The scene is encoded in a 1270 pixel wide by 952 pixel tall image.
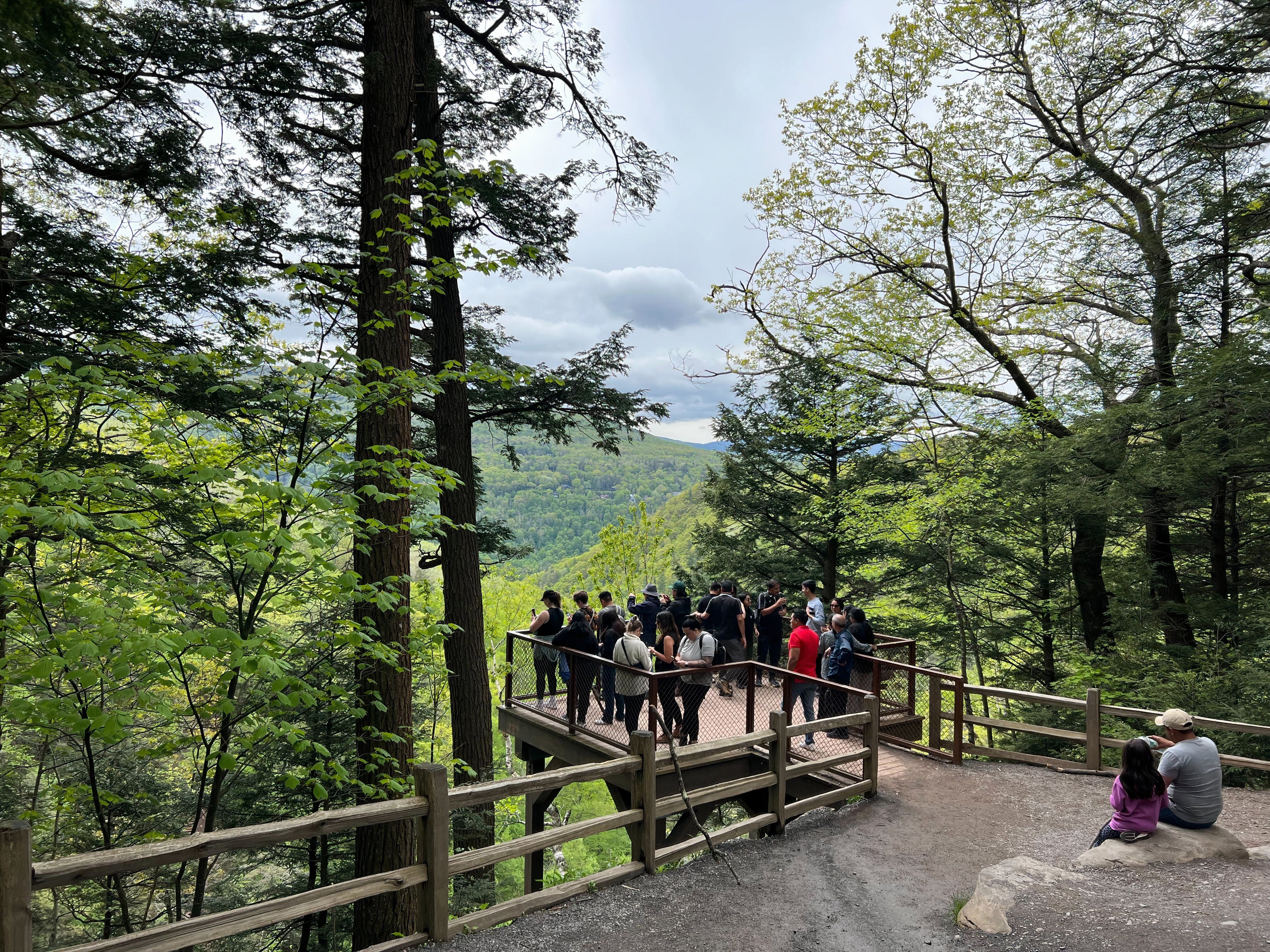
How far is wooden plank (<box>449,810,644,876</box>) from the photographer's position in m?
4.33

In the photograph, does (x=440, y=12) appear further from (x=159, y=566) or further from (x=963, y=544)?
(x=963, y=544)

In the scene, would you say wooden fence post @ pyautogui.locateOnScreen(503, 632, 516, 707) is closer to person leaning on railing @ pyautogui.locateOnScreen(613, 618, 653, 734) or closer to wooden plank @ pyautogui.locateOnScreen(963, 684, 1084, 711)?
person leaning on railing @ pyautogui.locateOnScreen(613, 618, 653, 734)

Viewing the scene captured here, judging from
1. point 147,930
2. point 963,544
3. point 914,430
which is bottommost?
point 147,930

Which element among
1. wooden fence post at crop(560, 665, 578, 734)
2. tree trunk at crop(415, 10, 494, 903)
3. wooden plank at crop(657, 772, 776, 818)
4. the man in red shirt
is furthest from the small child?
tree trunk at crop(415, 10, 494, 903)

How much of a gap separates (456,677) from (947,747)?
7490 millimetres

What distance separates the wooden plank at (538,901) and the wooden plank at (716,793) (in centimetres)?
50

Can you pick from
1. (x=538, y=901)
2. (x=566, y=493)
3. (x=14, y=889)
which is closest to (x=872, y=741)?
(x=538, y=901)

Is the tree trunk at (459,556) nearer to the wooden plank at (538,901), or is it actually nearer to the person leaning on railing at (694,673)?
the person leaning on railing at (694,673)

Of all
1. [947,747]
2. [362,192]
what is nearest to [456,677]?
[362,192]

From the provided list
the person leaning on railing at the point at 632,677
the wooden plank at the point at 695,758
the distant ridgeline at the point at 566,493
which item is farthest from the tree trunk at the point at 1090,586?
the distant ridgeline at the point at 566,493

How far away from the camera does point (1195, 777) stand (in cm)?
556

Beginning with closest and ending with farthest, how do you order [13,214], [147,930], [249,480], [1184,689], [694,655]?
[147,930] < [249,480] < [13,214] < [694,655] < [1184,689]

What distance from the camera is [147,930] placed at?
3115mm

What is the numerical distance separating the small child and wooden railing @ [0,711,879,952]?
2.48 m
